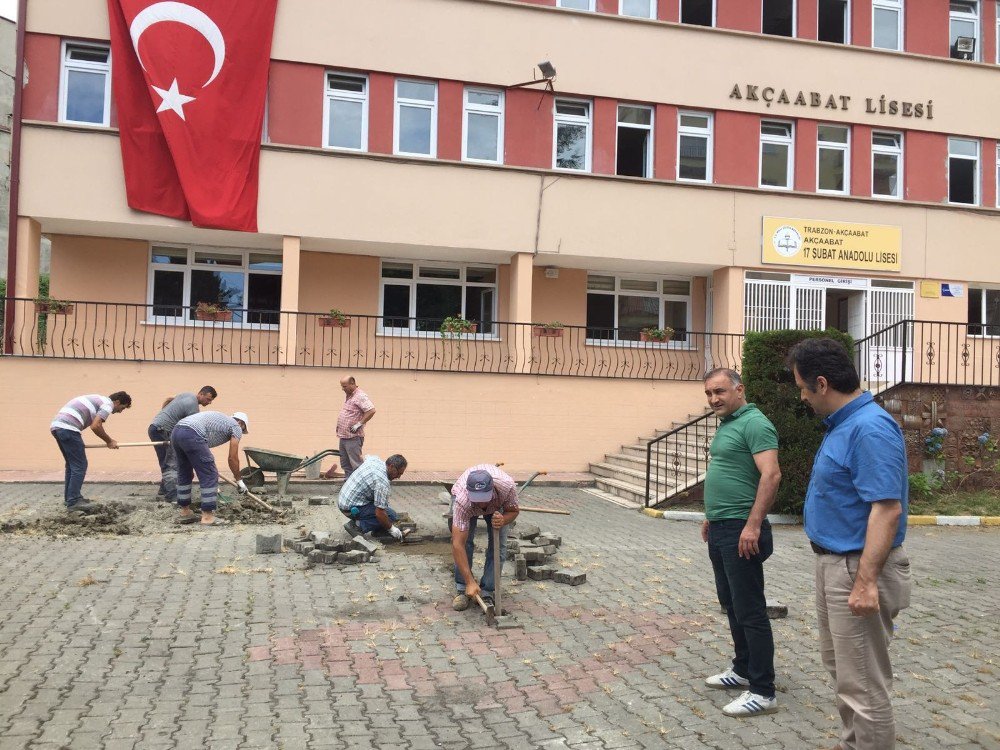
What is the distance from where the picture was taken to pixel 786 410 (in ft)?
34.3

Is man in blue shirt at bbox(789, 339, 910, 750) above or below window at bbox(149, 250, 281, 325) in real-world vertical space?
below

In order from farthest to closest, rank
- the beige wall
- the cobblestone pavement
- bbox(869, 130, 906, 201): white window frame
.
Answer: bbox(869, 130, 906, 201): white window frame, the beige wall, the cobblestone pavement

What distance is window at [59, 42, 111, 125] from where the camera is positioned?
14422 millimetres

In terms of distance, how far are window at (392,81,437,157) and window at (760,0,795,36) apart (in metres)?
7.30

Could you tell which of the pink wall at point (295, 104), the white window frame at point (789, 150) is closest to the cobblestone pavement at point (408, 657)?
the pink wall at point (295, 104)

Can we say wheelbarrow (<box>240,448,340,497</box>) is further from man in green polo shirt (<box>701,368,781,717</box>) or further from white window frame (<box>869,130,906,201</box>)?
white window frame (<box>869,130,906,201</box>)

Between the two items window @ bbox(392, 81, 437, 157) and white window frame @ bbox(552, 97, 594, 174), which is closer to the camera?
window @ bbox(392, 81, 437, 157)

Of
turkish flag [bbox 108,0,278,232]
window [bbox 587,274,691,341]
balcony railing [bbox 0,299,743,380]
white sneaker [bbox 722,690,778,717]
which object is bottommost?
white sneaker [bbox 722,690,778,717]

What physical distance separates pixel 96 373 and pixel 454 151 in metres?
7.47

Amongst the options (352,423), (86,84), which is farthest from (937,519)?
(86,84)

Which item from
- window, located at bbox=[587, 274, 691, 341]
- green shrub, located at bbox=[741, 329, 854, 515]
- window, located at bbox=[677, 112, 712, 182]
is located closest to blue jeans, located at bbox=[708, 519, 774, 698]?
green shrub, located at bbox=[741, 329, 854, 515]

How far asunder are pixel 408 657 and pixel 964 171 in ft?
58.9

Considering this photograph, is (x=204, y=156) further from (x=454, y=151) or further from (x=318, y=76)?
(x=454, y=151)

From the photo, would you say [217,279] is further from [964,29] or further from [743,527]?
[964,29]
